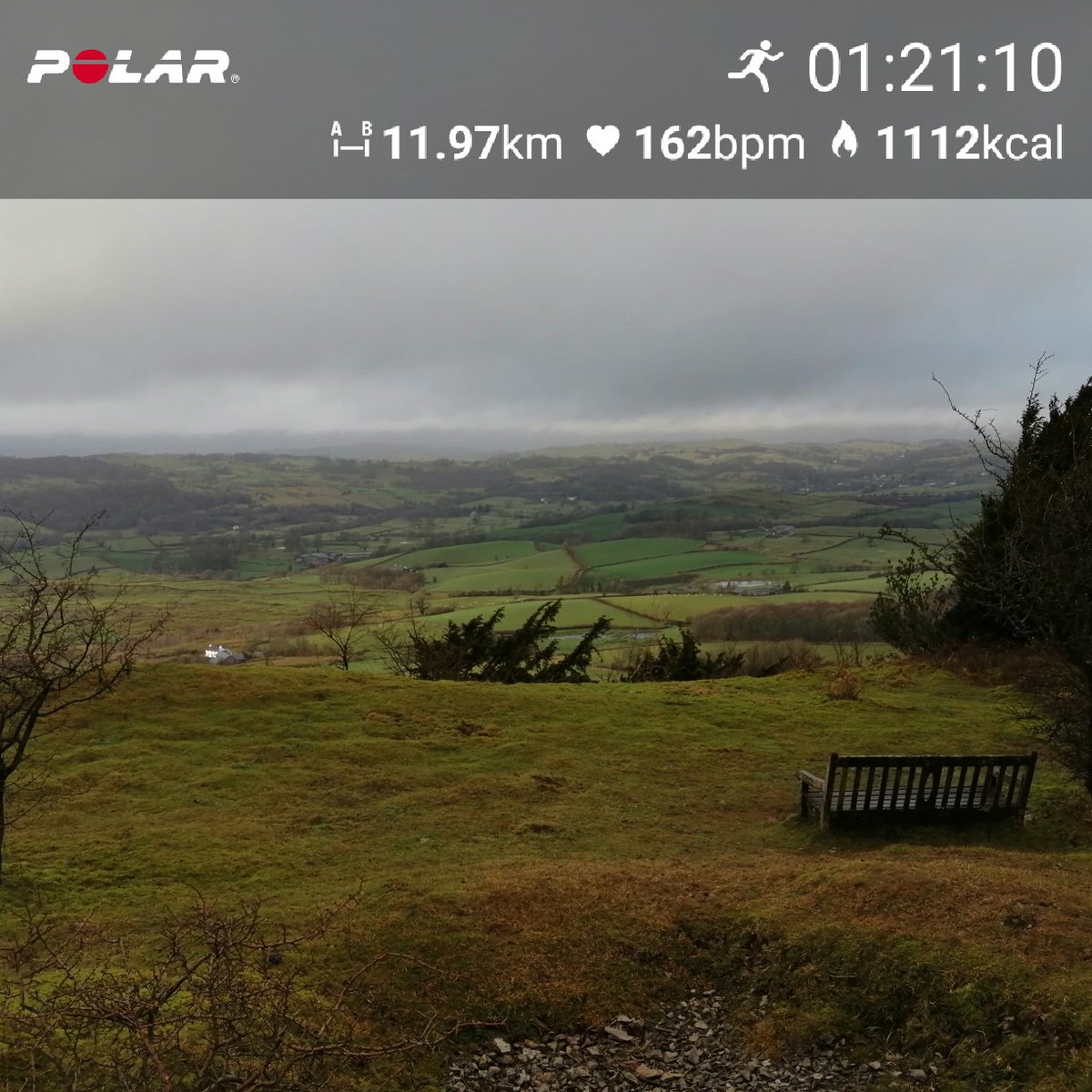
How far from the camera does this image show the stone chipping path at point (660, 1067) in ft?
18.8

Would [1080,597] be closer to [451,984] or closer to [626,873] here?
[626,873]

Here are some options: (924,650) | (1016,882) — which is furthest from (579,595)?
(1016,882)

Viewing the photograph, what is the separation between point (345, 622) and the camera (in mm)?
40094

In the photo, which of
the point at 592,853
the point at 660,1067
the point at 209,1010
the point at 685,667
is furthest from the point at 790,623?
the point at 209,1010

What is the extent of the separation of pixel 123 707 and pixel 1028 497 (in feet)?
55.1

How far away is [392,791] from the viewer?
12.6m

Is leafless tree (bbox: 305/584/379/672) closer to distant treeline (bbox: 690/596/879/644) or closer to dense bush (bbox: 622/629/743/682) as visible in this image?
dense bush (bbox: 622/629/743/682)

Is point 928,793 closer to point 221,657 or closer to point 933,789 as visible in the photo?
point 933,789

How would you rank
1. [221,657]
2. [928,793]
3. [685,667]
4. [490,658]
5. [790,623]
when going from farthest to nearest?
[790,623]
[221,657]
[490,658]
[685,667]
[928,793]

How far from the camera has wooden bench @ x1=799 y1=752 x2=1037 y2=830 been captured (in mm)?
10836

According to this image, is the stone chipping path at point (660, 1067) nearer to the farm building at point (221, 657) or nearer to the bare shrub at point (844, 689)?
the bare shrub at point (844, 689)

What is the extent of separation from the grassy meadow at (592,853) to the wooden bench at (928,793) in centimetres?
28

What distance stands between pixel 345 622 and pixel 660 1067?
118 ft

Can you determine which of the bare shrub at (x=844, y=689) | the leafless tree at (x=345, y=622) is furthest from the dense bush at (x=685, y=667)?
the leafless tree at (x=345, y=622)
